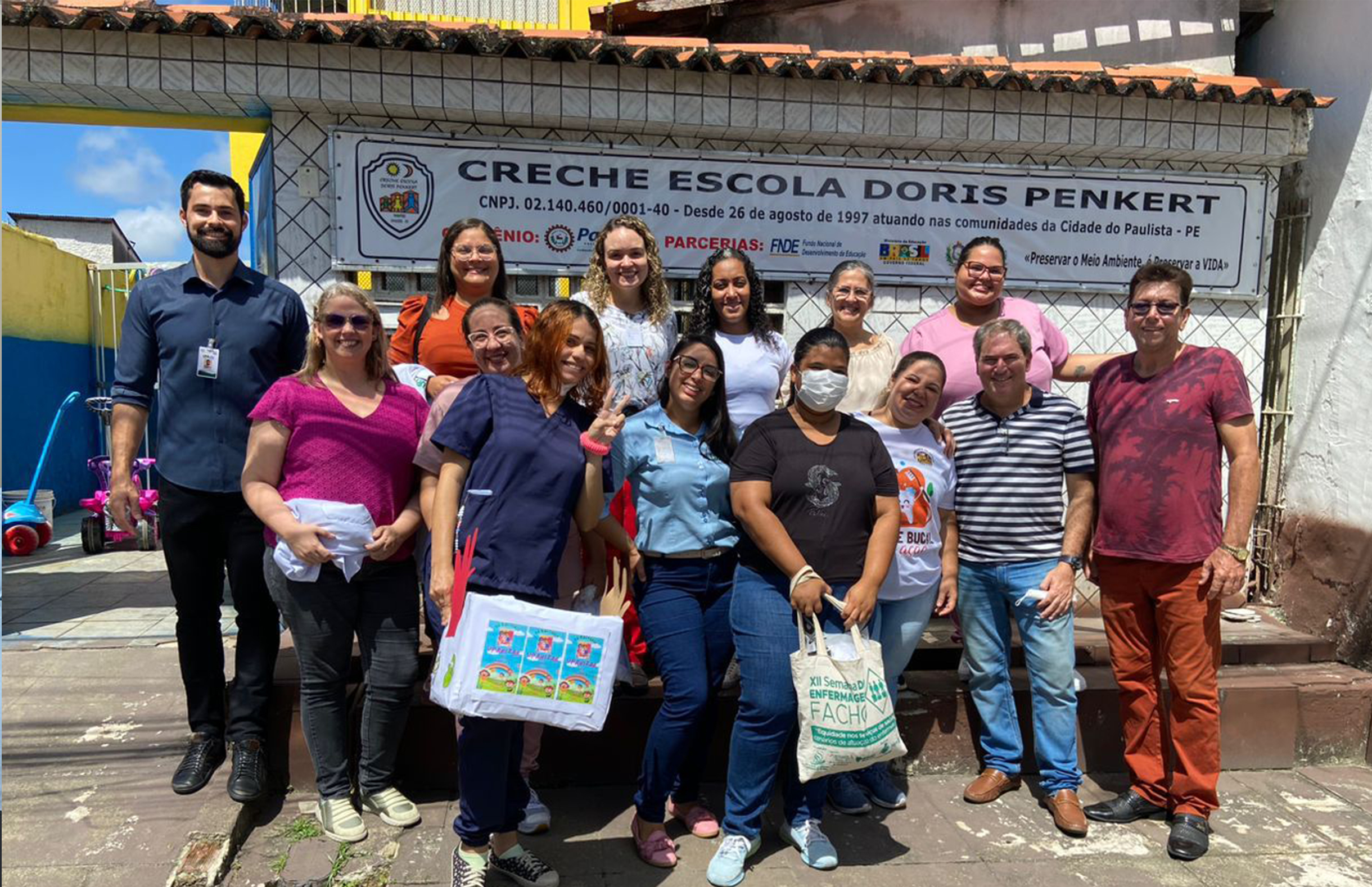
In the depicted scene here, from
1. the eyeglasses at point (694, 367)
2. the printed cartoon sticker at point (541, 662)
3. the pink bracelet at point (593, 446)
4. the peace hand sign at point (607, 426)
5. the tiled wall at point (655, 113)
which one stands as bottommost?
the printed cartoon sticker at point (541, 662)

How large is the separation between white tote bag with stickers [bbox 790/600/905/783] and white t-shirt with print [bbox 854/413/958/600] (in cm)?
41

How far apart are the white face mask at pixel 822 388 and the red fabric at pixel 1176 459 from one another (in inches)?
49.8

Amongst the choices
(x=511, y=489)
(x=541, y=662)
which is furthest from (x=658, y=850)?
(x=511, y=489)

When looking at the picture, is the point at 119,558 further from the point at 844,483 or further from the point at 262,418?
the point at 844,483

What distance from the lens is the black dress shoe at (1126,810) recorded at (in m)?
3.71

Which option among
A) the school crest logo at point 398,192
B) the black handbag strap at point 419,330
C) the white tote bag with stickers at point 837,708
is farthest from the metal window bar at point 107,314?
the white tote bag with stickers at point 837,708

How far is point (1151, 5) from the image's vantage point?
675 centimetres

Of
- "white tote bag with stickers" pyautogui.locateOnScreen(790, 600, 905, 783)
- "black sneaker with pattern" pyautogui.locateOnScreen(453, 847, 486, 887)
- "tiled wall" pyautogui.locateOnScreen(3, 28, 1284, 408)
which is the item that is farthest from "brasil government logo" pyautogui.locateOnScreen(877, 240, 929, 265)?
"black sneaker with pattern" pyautogui.locateOnScreen(453, 847, 486, 887)

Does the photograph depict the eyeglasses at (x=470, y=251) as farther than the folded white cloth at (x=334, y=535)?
Yes

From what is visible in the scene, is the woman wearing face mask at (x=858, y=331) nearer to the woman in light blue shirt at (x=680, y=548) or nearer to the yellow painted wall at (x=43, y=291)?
the woman in light blue shirt at (x=680, y=548)

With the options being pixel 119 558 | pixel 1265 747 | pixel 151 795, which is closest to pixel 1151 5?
pixel 1265 747

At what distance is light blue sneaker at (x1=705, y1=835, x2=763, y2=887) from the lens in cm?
316

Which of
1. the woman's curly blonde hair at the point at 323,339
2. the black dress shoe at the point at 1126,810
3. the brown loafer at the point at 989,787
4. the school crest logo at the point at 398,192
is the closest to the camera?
the woman's curly blonde hair at the point at 323,339

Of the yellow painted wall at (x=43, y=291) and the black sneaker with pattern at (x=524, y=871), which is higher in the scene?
the yellow painted wall at (x=43, y=291)
